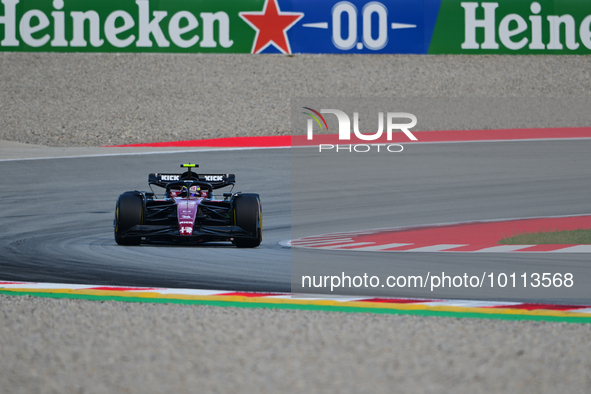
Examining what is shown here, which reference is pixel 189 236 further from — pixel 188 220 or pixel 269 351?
pixel 269 351

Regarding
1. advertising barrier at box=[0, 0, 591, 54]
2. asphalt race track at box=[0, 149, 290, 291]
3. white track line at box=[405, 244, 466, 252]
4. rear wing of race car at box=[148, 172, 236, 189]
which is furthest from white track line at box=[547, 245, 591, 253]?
advertising barrier at box=[0, 0, 591, 54]

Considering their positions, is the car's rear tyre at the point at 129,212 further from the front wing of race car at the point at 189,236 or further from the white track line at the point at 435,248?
the white track line at the point at 435,248

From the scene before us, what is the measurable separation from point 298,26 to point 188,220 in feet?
57.6

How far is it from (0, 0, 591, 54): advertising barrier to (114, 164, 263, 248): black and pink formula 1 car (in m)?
16.2

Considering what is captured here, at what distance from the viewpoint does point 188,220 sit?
9.59 m

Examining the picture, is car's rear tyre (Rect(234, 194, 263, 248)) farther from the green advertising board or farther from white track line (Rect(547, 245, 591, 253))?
the green advertising board

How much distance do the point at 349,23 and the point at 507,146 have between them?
321 inches

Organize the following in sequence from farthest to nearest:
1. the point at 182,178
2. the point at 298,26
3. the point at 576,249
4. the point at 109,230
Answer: the point at 298,26, the point at 109,230, the point at 182,178, the point at 576,249

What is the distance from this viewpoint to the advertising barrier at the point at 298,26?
25.1 metres

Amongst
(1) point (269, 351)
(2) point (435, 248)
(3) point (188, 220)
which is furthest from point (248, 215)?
(1) point (269, 351)

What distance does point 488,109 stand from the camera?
26.6 metres

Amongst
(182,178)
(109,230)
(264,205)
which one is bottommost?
(109,230)

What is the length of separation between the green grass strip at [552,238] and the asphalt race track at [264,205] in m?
0.97

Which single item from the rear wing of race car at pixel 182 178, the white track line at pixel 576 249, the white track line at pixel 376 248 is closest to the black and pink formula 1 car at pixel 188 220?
the rear wing of race car at pixel 182 178
